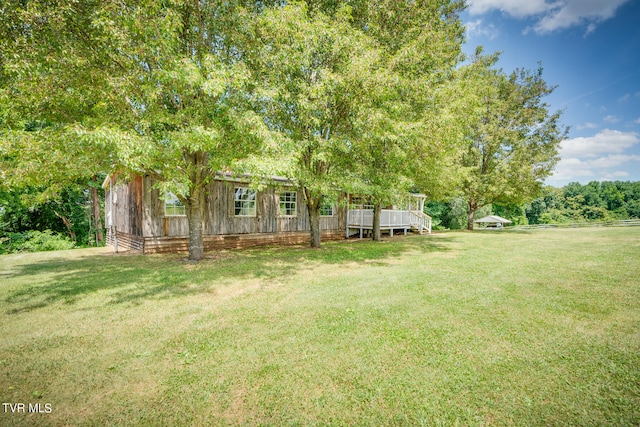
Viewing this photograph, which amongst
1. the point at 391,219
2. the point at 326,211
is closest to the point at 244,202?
the point at 326,211

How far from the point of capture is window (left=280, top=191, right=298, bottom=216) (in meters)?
15.2

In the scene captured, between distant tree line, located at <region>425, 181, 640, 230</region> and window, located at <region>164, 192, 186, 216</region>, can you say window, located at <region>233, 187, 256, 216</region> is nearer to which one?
window, located at <region>164, 192, 186, 216</region>

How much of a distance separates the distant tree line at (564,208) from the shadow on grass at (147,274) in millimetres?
25708

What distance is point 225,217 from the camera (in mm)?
13344

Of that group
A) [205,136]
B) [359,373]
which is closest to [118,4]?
[205,136]

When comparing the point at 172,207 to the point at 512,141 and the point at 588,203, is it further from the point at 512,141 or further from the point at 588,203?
the point at 588,203

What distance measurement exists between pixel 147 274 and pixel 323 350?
654cm

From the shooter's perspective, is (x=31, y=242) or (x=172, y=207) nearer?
(x=172, y=207)

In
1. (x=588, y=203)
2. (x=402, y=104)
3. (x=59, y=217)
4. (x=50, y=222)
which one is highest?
(x=402, y=104)

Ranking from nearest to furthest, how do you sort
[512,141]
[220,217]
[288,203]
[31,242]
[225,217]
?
[220,217] → [225,217] → [288,203] → [31,242] → [512,141]

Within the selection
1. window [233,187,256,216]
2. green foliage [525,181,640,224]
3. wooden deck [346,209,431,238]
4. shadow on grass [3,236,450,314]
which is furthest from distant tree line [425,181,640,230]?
window [233,187,256,216]

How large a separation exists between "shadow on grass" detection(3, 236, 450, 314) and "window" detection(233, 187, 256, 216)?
9.39 ft

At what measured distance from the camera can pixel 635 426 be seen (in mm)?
2422

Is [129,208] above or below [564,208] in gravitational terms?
below
